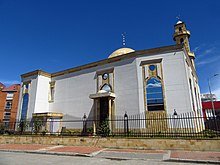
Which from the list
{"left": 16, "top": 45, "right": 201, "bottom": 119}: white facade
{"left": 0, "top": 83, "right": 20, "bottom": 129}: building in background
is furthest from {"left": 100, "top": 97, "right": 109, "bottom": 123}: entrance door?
{"left": 0, "top": 83, "right": 20, "bottom": 129}: building in background

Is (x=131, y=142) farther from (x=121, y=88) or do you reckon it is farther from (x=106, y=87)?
(x=106, y=87)

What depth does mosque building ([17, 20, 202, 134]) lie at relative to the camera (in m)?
15.2

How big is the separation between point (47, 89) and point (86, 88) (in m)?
6.90

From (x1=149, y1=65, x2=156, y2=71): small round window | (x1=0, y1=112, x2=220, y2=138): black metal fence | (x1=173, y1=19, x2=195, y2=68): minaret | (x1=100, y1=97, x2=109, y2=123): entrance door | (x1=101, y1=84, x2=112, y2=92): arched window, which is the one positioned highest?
(x1=173, y1=19, x2=195, y2=68): minaret

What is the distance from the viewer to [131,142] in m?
10.6

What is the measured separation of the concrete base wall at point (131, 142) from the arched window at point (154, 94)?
553 cm

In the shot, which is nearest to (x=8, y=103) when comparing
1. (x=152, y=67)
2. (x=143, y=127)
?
(x=143, y=127)

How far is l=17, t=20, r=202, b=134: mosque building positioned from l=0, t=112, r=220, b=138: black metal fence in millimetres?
547

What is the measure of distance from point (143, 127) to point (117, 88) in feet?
16.6

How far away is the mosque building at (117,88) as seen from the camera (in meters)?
15.2

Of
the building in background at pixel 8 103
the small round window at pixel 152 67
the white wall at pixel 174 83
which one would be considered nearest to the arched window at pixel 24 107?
the white wall at pixel 174 83

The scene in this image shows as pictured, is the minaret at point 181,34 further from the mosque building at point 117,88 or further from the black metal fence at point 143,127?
the black metal fence at point 143,127

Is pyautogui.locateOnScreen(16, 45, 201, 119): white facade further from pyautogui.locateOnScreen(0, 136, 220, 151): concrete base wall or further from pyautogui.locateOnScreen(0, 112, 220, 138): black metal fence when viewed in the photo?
pyautogui.locateOnScreen(0, 136, 220, 151): concrete base wall

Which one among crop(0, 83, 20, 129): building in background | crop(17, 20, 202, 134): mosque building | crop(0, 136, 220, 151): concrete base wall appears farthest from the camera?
crop(0, 83, 20, 129): building in background
